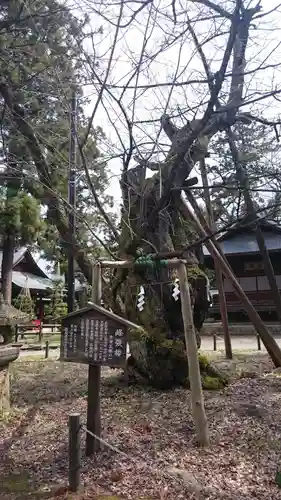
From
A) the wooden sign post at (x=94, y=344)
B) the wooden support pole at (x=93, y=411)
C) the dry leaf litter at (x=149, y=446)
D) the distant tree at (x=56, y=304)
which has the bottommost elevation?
the dry leaf litter at (x=149, y=446)

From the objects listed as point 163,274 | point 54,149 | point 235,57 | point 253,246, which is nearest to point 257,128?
point 235,57

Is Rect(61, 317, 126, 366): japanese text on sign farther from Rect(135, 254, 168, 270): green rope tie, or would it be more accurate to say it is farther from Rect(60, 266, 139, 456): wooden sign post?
Rect(135, 254, 168, 270): green rope tie

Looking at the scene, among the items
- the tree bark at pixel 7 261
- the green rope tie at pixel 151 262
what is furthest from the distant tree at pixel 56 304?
the green rope tie at pixel 151 262

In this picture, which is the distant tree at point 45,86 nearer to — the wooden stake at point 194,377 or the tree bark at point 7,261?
the wooden stake at point 194,377

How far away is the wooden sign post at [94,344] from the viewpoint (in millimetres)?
4086

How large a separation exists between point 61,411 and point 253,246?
17425 millimetres

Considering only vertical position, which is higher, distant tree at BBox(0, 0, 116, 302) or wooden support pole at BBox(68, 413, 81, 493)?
distant tree at BBox(0, 0, 116, 302)

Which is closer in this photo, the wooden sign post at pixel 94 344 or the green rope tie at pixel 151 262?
the wooden sign post at pixel 94 344

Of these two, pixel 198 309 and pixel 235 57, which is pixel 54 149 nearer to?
pixel 235 57

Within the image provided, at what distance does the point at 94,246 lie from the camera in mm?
9852

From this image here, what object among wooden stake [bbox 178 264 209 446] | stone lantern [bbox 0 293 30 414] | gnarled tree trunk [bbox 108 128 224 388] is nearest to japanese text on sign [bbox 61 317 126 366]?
wooden stake [bbox 178 264 209 446]

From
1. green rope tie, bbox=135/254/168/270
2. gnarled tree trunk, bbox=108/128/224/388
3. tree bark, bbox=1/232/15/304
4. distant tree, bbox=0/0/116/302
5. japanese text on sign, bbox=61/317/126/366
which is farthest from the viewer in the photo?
tree bark, bbox=1/232/15/304

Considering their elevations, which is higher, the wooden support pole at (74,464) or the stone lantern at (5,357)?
the stone lantern at (5,357)

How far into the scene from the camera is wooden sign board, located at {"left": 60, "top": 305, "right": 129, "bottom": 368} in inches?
161
